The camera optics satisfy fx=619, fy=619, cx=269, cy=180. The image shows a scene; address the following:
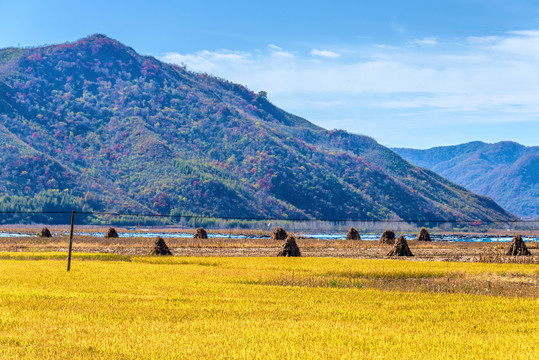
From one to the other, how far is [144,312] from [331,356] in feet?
22.2

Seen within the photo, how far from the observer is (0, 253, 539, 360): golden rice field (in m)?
13.2

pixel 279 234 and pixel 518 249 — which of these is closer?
pixel 518 249

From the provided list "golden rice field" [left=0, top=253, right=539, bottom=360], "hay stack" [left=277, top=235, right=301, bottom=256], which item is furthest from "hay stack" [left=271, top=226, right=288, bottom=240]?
"golden rice field" [left=0, top=253, right=539, bottom=360]

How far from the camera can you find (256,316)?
57.7 feet

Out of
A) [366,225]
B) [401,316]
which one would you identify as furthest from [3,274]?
[366,225]

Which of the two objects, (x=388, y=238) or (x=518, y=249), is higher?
(x=518, y=249)

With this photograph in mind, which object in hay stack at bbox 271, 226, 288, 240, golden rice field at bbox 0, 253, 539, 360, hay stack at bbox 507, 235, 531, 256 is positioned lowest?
hay stack at bbox 271, 226, 288, 240

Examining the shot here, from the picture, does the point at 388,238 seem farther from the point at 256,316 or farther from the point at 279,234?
the point at 256,316

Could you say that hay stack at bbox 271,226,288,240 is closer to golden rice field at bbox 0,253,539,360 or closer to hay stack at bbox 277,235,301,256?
hay stack at bbox 277,235,301,256

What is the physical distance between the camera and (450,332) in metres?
15.9

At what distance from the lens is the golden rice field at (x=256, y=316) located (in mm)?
13227

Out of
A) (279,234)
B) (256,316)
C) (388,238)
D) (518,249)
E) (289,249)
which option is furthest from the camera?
(279,234)

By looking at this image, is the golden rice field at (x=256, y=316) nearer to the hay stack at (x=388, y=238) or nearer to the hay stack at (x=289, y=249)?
the hay stack at (x=289, y=249)

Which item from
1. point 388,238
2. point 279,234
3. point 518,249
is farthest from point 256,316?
point 279,234
